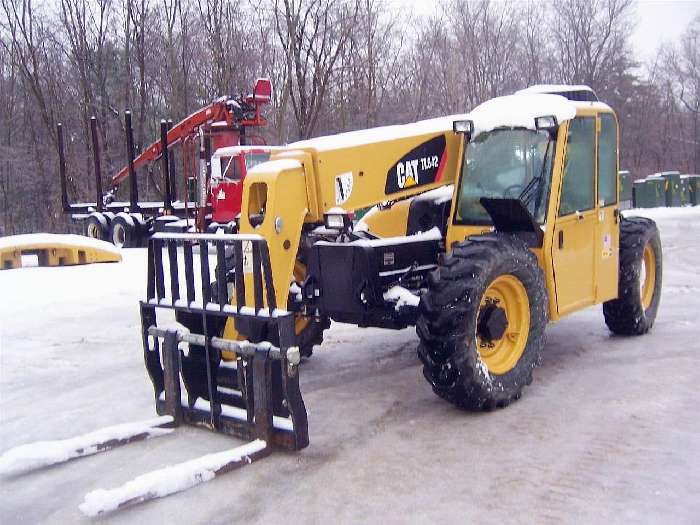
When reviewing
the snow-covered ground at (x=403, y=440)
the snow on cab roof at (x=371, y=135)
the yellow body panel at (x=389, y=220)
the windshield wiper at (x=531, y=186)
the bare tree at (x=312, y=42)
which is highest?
the bare tree at (x=312, y=42)

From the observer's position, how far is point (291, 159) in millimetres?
5359

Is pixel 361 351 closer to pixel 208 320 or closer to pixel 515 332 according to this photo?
pixel 515 332

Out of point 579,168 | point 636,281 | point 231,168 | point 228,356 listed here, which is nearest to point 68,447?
point 228,356

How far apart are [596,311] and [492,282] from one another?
172 inches

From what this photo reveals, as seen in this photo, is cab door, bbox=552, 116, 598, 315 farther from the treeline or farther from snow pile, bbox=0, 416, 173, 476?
the treeline

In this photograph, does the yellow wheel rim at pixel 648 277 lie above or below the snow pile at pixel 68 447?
above

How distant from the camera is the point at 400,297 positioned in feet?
18.8

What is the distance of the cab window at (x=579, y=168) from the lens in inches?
247

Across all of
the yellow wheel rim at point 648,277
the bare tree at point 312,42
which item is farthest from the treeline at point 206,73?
the yellow wheel rim at point 648,277

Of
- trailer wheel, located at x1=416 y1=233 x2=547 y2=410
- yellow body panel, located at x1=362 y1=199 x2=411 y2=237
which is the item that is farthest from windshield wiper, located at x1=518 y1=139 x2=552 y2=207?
yellow body panel, located at x1=362 y1=199 x2=411 y2=237

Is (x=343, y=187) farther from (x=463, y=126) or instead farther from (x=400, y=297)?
(x=463, y=126)

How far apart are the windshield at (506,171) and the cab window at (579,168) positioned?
0.73ft

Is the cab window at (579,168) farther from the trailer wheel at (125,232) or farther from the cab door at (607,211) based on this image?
the trailer wheel at (125,232)

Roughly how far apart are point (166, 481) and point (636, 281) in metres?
5.12
